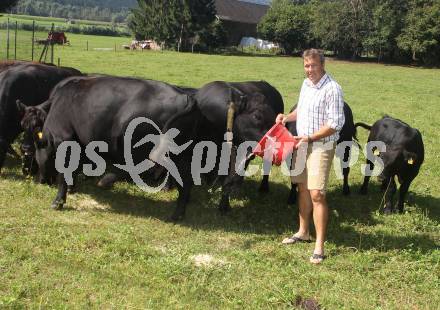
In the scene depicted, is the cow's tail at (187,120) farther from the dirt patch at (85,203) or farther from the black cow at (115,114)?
the dirt patch at (85,203)

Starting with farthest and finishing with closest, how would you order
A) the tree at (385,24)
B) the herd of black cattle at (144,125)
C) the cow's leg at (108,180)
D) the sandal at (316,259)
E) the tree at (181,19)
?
the tree at (181,19) → the tree at (385,24) → the cow's leg at (108,180) → the herd of black cattle at (144,125) → the sandal at (316,259)

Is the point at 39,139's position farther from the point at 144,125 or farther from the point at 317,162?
the point at 317,162

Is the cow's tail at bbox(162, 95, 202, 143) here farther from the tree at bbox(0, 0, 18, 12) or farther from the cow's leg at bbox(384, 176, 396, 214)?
the tree at bbox(0, 0, 18, 12)

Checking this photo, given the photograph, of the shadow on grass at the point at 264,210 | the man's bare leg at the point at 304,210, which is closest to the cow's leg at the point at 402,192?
the shadow on grass at the point at 264,210

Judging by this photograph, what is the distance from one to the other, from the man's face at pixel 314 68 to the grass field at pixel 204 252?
1904mm

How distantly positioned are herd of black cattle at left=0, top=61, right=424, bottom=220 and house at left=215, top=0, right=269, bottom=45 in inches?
2342

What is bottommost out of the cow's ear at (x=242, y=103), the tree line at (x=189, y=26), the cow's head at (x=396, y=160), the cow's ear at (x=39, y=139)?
the cow's ear at (x=39, y=139)

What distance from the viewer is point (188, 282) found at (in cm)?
458

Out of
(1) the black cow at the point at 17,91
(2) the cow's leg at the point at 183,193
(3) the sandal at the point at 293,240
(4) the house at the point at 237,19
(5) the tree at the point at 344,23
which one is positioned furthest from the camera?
(4) the house at the point at 237,19

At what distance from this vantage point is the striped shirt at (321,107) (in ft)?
15.7

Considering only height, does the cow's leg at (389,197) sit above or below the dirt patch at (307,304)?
Result: above

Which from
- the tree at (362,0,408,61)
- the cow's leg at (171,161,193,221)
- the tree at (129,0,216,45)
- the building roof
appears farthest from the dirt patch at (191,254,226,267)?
the building roof

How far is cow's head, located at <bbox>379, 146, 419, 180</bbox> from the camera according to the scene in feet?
21.7

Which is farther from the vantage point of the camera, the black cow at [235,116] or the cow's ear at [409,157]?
the cow's ear at [409,157]
